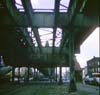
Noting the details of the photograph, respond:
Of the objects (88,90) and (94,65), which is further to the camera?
(94,65)

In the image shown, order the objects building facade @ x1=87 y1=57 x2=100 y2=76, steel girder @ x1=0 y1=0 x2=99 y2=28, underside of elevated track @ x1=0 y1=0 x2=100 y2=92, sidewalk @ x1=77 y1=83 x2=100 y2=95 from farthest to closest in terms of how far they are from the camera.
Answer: building facade @ x1=87 y1=57 x2=100 y2=76, sidewalk @ x1=77 y1=83 x2=100 y2=95, steel girder @ x1=0 y1=0 x2=99 y2=28, underside of elevated track @ x1=0 y1=0 x2=100 y2=92

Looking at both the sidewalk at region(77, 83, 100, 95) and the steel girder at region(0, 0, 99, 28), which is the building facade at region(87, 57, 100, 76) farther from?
the steel girder at region(0, 0, 99, 28)

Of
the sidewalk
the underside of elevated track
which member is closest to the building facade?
the sidewalk

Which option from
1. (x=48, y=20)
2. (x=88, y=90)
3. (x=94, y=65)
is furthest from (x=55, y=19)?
(x=94, y=65)

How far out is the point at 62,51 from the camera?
183ft

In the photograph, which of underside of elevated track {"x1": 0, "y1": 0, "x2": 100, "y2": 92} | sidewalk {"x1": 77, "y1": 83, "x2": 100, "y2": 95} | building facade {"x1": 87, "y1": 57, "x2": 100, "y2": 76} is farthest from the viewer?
building facade {"x1": 87, "y1": 57, "x2": 100, "y2": 76}

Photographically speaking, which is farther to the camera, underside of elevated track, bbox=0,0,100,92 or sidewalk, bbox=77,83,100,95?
sidewalk, bbox=77,83,100,95

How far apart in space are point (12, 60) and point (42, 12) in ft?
117

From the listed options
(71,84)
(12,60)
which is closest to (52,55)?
(12,60)

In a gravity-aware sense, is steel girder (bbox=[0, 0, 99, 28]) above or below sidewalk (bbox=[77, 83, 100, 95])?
above

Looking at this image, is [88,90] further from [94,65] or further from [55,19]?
[94,65]

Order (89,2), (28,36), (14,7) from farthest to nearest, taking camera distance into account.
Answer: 1. (28,36)
2. (14,7)
3. (89,2)

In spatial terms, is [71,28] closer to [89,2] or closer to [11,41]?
[89,2]

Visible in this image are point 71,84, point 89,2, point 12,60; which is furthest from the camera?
point 12,60
